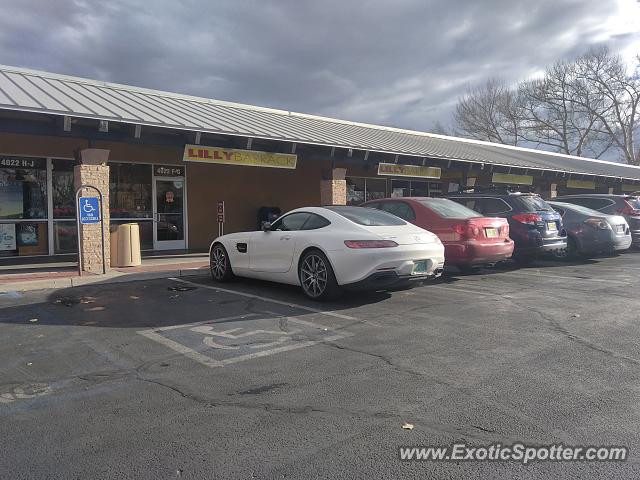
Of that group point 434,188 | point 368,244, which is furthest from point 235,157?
point 434,188

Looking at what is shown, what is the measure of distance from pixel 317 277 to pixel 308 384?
127 inches

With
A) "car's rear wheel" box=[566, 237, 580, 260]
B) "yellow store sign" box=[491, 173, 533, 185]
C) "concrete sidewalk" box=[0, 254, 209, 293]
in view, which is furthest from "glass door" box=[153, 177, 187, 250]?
"yellow store sign" box=[491, 173, 533, 185]

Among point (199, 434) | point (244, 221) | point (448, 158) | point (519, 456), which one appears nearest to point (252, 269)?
point (199, 434)

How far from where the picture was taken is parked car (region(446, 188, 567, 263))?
34.8 feet

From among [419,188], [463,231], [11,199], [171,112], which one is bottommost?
[463,231]

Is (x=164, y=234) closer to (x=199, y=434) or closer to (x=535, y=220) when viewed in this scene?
(x=535, y=220)

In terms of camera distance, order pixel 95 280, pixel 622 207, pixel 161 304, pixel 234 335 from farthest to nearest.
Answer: pixel 622 207 → pixel 95 280 → pixel 161 304 → pixel 234 335

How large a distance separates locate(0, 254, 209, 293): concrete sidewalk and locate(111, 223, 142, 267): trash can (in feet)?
0.76

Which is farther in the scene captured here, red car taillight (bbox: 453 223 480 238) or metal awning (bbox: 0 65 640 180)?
metal awning (bbox: 0 65 640 180)

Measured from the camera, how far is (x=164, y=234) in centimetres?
1534

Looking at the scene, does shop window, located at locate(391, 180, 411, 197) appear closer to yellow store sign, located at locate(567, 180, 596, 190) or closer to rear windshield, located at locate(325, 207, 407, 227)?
yellow store sign, located at locate(567, 180, 596, 190)

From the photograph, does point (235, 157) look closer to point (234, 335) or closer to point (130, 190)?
point (130, 190)

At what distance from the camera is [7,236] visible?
12719 mm

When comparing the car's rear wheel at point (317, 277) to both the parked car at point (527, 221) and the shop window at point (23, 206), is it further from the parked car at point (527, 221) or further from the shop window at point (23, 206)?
the shop window at point (23, 206)
